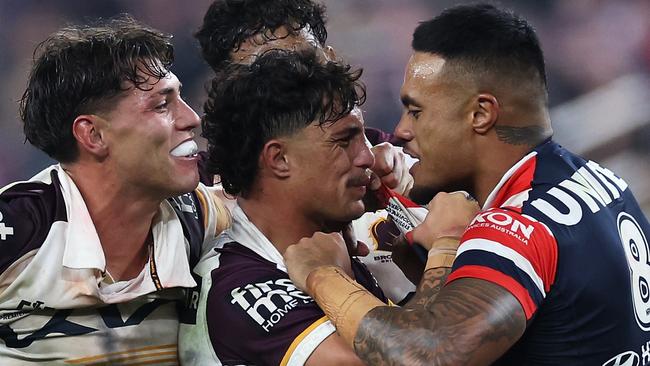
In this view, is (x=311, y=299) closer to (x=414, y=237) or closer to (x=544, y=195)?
(x=414, y=237)

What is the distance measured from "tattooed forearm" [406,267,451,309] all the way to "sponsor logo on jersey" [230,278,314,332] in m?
0.30

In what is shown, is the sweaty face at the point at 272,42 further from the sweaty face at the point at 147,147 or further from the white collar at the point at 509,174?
the white collar at the point at 509,174

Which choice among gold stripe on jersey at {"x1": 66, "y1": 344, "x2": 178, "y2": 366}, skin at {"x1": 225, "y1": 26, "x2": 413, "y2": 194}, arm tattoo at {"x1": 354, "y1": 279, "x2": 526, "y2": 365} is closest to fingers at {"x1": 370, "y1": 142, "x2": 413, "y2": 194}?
skin at {"x1": 225, "y1": 26, "x2": 413, "y2": 194}

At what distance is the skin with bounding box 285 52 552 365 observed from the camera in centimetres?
192

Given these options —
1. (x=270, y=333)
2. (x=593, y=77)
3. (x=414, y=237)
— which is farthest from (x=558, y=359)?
(x=593, y=77)

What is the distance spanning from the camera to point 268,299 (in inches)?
92.6

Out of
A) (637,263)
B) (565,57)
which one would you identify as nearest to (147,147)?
(637,263)

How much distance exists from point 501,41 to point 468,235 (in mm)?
537

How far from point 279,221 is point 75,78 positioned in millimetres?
715

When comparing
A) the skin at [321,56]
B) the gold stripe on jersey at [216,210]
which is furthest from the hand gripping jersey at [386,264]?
the gold stripe on jersey at [216,210]

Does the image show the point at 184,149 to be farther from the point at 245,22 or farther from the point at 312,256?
the point at 245,22

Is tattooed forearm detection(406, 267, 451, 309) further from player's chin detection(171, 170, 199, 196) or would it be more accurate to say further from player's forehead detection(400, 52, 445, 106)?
player's chin detection(171, 170, 199, 196)

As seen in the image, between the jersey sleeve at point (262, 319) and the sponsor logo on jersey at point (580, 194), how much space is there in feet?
1.94

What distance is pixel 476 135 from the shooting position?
228cm
